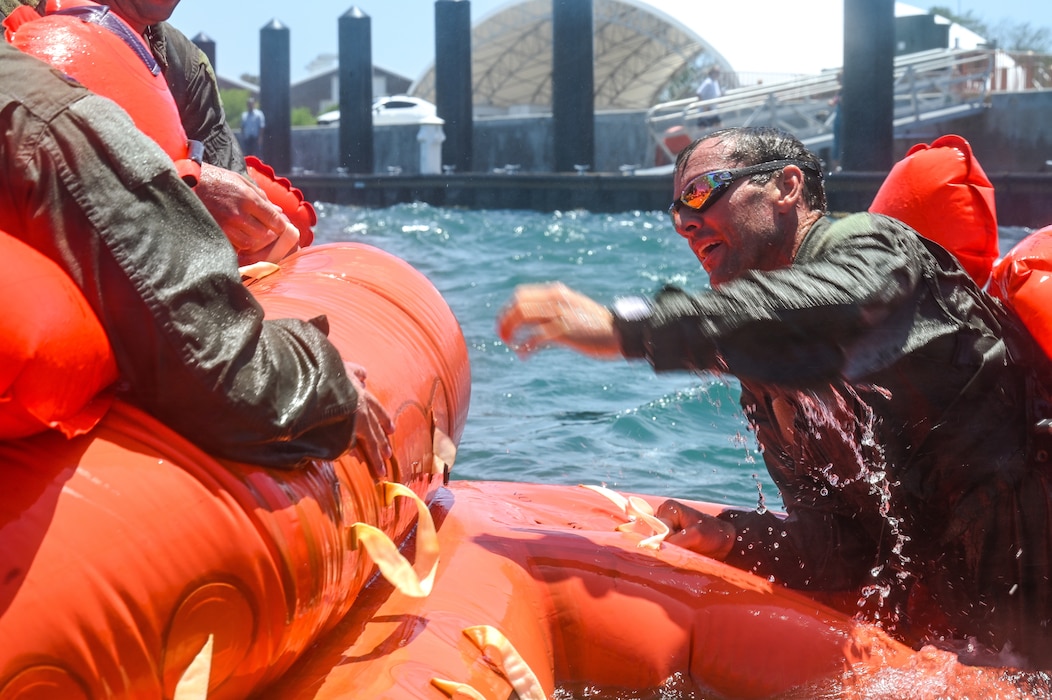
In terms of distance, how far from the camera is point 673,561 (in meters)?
2.71

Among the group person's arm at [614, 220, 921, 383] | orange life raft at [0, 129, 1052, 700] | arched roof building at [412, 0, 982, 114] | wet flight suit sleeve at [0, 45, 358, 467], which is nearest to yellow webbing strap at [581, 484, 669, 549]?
orange life raft at [0, 129, 1052, 700]

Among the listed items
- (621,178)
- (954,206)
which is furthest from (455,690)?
(621,178)

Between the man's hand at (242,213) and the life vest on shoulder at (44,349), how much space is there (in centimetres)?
108

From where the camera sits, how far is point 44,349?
59.9 inches

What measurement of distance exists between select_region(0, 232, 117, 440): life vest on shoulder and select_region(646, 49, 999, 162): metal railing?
1784cm

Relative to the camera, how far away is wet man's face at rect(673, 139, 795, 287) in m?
2.71

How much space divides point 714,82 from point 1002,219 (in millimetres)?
7930

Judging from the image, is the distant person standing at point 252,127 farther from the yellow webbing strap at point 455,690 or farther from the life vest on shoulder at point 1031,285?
the yellow webbing strap at point 455,690

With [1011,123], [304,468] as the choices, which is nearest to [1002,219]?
[1011,123]

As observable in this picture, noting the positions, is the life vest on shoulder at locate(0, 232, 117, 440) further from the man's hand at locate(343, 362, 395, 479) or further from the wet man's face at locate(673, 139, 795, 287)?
the wet man's face at locate(673, 139, 795, 287)

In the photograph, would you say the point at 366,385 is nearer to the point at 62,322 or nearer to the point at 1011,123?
the point at 62,322

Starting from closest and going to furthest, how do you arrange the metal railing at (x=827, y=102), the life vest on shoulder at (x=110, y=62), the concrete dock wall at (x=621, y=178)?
the life vest on shoulder at (x=110, y=62)
the concrete dock wall at (x=621, y=178)
the metal railing at (x=827, y=102)

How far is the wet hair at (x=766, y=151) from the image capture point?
2.73m

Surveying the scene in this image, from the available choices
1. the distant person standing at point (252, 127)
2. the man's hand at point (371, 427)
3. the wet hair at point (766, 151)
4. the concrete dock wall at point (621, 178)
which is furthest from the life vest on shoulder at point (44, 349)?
Result: the distant person standing at point (252, 127)
